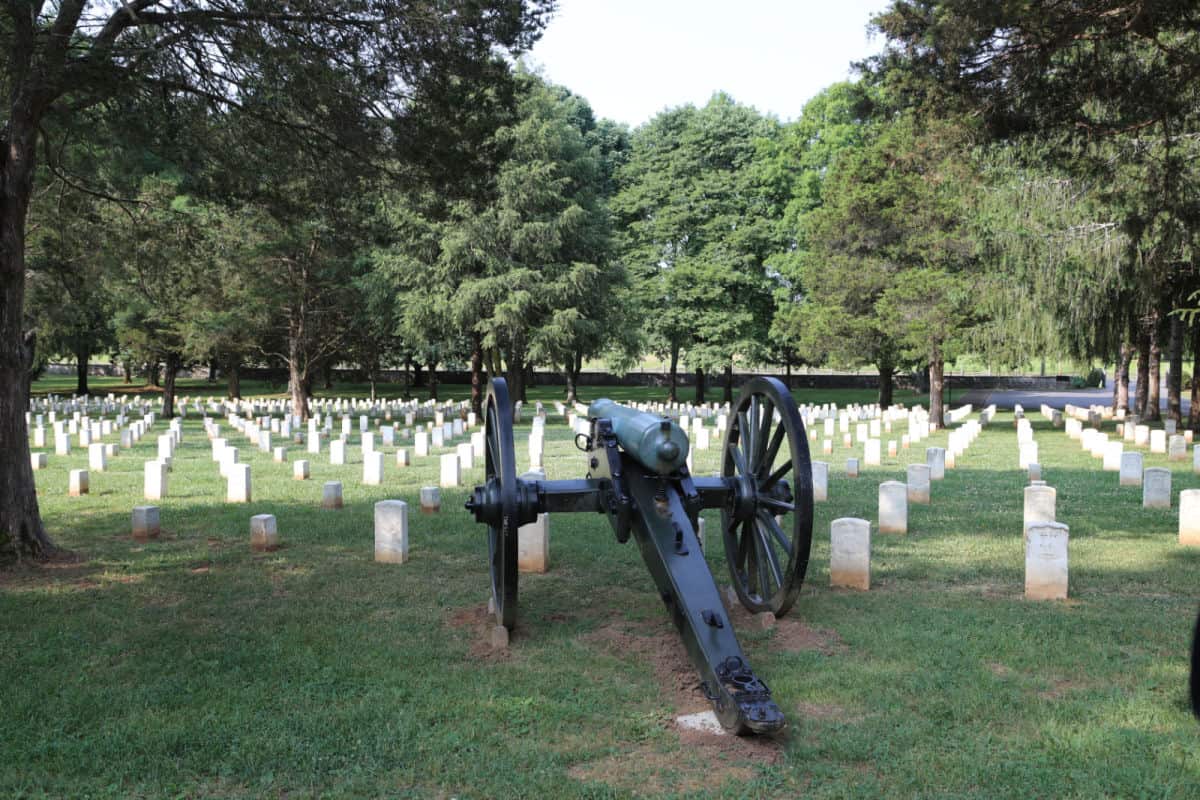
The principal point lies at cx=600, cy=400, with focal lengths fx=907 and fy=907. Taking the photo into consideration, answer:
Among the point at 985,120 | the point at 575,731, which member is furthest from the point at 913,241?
the point at 575,731

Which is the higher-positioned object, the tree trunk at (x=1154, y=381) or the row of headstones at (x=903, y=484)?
the tree trunk at (x=1154, y=381)

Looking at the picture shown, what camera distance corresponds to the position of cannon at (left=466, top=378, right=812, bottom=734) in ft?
15.0

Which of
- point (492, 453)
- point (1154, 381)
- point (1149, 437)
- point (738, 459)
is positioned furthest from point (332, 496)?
point (1154, 381)

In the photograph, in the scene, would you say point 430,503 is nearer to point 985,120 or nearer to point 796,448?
point 796,448

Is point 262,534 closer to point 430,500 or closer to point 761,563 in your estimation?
point 430,500

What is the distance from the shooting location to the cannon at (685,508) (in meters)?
4.58

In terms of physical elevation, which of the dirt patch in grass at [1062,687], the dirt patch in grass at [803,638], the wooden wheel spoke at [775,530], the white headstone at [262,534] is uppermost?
the wooden wheel spoke at [775,530]

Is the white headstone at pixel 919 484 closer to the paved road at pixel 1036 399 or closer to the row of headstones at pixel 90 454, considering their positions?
the row of headstones at pixel 90 454

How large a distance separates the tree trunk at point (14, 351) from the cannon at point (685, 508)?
4.32m

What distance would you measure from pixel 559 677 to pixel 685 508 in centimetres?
124

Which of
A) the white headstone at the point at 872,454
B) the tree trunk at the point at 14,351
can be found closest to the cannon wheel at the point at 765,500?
the tree trunk at the point at 14,351

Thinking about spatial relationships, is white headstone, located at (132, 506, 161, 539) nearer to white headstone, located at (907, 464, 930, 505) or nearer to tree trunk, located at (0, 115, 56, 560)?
tree trunk, located at (0, 115, 56, 560)

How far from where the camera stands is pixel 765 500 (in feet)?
19.2

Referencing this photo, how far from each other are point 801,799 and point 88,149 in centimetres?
915
